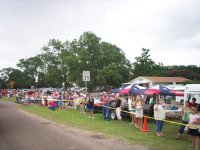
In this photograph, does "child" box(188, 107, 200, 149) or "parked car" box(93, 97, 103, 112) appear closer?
"child" box(188, 107, 200, 149)

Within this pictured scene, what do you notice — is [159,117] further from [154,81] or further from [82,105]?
[154,81]

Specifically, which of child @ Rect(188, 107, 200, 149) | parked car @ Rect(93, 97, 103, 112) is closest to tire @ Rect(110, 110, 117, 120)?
parked car @ Rect(93, 97, 103, 112)

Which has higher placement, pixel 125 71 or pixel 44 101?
pixel 125 71

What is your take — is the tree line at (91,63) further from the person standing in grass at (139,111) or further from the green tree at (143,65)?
the person standing in grass at (139,111)

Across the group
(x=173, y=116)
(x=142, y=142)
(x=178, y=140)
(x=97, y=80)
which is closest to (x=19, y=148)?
(x=142, y=142)

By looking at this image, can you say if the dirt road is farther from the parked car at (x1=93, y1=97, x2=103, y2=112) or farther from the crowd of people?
the parked car at (x1=93, y1=97, x2=103, y2=112)

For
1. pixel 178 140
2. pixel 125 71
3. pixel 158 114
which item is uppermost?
pixel 125 71

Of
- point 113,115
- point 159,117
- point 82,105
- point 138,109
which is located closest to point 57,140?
point 159,117

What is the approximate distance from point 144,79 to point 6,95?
31.3 metres

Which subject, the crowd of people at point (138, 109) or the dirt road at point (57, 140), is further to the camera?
the crowd of people at point (138, 109)

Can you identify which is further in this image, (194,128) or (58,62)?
(58,62)

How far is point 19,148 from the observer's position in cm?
1035

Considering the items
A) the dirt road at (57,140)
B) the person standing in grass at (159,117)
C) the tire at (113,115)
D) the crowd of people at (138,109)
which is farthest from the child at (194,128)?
the tire at (113,115)

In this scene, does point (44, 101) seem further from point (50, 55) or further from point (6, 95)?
point (50, 55)
